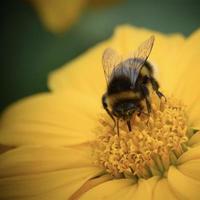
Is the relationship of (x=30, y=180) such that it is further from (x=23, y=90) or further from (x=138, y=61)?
(x=23, y=90)

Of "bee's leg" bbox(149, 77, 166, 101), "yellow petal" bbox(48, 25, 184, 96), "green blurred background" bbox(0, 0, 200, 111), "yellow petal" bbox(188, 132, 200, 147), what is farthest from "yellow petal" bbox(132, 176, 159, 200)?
"green blurred background" bbox(0, 0, 200, 111)

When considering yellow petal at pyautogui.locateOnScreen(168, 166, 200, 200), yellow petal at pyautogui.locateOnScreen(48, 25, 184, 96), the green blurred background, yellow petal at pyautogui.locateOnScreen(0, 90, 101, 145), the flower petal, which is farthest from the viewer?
the green blurred background

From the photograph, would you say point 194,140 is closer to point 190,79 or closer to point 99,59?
point 190,79

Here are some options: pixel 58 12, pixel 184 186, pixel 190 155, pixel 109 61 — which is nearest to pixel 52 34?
pixel 58 12

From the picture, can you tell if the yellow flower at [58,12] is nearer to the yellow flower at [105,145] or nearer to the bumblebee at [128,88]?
the yellow flower at [105,145]

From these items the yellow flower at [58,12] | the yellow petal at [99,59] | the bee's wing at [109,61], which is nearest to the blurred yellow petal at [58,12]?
the yellow flower at [58,12]

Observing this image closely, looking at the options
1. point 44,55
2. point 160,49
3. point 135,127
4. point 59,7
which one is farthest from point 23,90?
point 135,127

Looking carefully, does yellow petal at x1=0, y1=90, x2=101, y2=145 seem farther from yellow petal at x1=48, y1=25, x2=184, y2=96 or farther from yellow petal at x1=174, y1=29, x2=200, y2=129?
yellow petal at x1=174, y1=29, x2=200, y2=129
